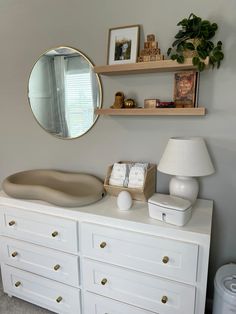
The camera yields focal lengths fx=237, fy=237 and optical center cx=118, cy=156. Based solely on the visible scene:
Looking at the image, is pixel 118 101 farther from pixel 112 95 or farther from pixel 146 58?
pixel 146 58

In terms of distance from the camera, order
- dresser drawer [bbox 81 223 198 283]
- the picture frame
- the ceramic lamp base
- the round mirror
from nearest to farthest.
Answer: dresser drawer [bbox 81 223 198 283] < the ceramic lamp base < the picture frame < the round mirror

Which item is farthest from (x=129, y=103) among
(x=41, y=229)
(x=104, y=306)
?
(x=104, y=306)

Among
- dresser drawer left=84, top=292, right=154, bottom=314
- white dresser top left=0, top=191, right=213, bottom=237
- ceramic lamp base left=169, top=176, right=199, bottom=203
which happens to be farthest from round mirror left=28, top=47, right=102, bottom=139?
dresser drawer left=84, top=292, right=154, bottom=314

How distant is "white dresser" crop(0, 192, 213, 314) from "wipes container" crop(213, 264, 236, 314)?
14 cm

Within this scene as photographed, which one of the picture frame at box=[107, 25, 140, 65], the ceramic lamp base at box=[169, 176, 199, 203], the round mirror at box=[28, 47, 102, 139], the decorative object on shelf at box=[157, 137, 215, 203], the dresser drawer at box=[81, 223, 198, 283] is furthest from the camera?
the round mirror at box=[28, 47, 102, 139]

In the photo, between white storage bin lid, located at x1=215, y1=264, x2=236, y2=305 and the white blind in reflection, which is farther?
the white blind in reflection

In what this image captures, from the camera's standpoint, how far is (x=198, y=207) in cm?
143

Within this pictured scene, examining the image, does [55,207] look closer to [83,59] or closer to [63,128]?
[63,128]

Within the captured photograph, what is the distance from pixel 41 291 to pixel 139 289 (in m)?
0.76

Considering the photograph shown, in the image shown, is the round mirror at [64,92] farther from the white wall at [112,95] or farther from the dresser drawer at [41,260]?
the dresser drawer at [41,260]

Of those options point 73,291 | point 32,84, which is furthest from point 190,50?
point 73,291

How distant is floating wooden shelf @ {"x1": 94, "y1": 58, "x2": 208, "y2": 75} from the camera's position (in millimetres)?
1326

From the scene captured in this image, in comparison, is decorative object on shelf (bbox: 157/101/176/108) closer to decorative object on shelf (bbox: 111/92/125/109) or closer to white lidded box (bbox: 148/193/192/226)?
decorative object on shelf (bbox: 111/92/125/109)

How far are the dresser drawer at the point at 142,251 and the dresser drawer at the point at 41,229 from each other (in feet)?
0.31
